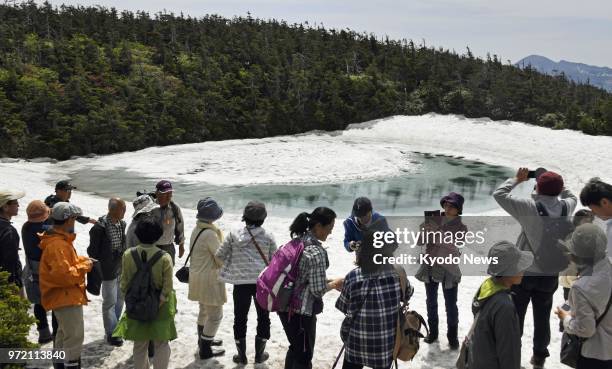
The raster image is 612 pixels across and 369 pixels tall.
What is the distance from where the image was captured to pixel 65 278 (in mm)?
4773

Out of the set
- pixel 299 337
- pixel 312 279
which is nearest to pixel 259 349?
pixel 299 337

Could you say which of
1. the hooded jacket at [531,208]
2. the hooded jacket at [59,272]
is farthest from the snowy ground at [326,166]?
the hooded jacket at [531,208]

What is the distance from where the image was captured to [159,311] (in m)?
4.68

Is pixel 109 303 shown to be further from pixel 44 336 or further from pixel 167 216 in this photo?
pixel 167 216

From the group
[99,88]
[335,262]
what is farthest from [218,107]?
[335,262]

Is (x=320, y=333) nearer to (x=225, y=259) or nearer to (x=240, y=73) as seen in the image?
(x=225, y=259)

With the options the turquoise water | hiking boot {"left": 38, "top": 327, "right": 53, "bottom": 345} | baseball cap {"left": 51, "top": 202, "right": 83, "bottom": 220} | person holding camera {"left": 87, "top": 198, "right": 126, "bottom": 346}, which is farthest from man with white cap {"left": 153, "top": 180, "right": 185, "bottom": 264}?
the turquoise water

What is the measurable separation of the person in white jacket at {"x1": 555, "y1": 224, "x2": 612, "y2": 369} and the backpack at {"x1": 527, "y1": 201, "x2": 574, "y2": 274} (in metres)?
1.30

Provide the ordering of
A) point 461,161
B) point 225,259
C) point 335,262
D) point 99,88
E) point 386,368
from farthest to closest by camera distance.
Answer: point 99,88
point 461,161
point 335,262
point 225,259
point 386,368

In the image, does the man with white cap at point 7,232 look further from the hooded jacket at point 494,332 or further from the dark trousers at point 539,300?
the dark trousers at point 539,300

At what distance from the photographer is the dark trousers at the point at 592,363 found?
12.4 feet

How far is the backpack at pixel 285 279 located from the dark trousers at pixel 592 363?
2.19 m

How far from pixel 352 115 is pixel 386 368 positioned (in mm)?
35893

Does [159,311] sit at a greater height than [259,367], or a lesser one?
greater
